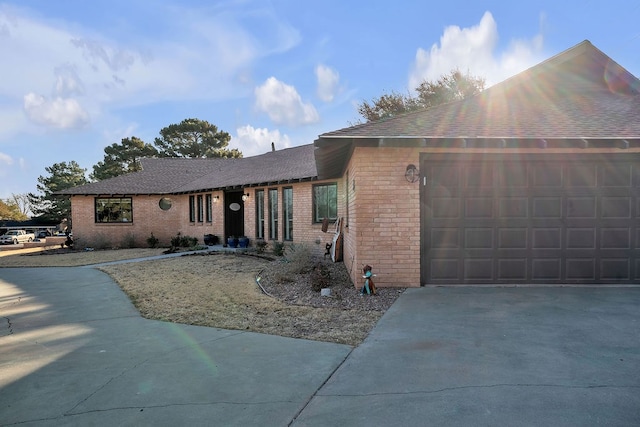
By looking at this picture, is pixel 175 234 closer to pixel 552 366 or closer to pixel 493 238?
pixel 493 238

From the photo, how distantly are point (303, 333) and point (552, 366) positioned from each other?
2743mm

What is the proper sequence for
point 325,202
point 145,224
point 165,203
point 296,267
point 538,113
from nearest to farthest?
point 538,113, point 296,267, point 325,202, point 145,224, point 165,203

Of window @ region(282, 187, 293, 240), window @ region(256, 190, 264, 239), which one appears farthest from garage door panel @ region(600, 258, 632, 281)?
window @ region(256, 190, 264, 239)

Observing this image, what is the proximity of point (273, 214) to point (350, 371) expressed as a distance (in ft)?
43.0

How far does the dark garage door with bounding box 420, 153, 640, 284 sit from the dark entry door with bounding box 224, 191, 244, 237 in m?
13.3

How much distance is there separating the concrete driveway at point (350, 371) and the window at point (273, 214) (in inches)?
409

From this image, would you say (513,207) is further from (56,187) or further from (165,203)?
(56,187)

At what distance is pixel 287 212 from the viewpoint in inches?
618

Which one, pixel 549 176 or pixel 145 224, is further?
pixel 145 224

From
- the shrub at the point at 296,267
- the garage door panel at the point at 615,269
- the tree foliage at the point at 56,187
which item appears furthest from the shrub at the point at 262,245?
the tree foliage at the point at 56,187

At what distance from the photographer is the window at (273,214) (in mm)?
16297

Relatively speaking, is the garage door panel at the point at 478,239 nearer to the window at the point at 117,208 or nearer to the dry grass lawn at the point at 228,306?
the dry grass lawn at the point at 228,306

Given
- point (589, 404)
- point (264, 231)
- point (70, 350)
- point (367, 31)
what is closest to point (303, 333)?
point (70, 350)

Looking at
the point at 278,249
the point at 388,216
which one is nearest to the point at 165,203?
the point at 278,249
